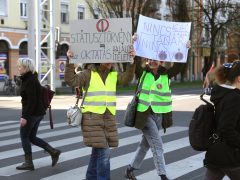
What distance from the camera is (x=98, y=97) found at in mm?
6078

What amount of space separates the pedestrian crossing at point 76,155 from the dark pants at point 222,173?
9.77ft

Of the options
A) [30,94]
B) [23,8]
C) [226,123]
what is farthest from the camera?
[23,8]

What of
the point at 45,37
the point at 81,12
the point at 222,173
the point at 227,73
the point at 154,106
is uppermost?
the point at 81,12

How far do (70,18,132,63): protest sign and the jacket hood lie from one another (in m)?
2.01

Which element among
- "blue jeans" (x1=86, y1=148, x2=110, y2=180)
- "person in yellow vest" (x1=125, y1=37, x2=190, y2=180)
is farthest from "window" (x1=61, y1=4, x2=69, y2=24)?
"blue jeans" (x1=86, y1=148, x2=110, y2=180)

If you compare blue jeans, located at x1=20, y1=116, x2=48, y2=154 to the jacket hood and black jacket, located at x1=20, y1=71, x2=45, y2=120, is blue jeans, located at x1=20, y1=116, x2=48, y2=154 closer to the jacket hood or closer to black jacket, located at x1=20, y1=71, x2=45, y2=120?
black jacket, located at x1=20, y1=71, x2=45, y2=120

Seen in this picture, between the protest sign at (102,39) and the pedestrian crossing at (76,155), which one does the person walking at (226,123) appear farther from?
the pedestrian crossing at (76,155)

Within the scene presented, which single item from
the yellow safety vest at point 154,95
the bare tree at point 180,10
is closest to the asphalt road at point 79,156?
the yellow safety vest at point 154,95

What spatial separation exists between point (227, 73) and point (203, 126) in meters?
0.50

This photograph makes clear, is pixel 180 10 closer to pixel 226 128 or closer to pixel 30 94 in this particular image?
pixel 30 94

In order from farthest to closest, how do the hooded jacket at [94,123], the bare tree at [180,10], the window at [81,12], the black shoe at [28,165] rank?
the bare tree at [180,10] → the window at [81,12] → the black shoe at [28,165] → the hooded jacket at [94,123]

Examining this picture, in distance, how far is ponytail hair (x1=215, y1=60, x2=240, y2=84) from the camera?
4422 millimetres

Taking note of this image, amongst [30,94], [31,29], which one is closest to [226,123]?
[30,94]

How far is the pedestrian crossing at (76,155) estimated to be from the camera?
25.8 feet
